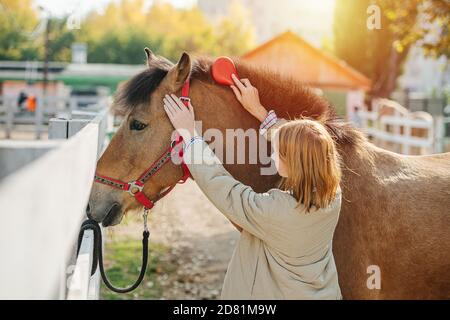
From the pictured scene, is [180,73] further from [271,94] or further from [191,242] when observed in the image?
[191,242]

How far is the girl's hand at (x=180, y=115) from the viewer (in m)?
3.20

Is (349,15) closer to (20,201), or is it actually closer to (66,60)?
(66,60)

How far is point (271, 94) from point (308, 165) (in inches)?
40.9

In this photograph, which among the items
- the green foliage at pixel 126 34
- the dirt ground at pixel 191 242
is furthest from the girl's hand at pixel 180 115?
the green foliage at pixel 126 34

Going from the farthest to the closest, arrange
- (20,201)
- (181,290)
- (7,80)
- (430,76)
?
1. (430,76)
2. (7,80)
3. (181,290)
4. (20,201)

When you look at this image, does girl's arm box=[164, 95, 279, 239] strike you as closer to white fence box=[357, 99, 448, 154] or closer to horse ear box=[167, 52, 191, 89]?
horse ear box=[167, 52, 191, 89]

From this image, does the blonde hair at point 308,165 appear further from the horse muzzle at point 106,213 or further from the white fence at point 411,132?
the white fence at point 411,132

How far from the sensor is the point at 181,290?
600 centimetres

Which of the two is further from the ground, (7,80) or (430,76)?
(430,76)

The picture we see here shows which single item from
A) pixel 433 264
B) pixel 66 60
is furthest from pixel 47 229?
pixel 66 60

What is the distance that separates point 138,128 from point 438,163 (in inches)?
76.9

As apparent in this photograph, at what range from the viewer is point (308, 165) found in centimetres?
260

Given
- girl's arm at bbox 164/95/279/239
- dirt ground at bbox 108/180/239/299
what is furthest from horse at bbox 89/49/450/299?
dirt ground at bbox 108/180/239/299
